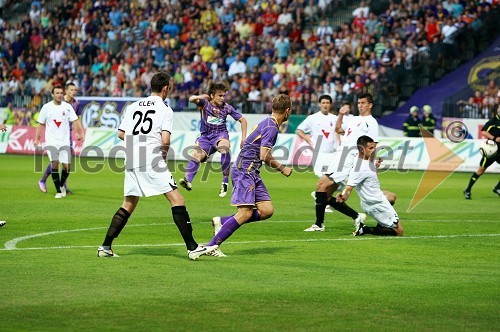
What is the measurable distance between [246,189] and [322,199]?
3.87 meters

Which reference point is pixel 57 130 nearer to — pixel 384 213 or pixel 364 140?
pixel 364 140

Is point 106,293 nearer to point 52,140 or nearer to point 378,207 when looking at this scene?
point 378,207

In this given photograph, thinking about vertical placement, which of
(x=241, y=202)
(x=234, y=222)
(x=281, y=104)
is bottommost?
(x=234, y=222)

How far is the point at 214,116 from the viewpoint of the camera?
19.0 metres

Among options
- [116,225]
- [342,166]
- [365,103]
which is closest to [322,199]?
[342,166]

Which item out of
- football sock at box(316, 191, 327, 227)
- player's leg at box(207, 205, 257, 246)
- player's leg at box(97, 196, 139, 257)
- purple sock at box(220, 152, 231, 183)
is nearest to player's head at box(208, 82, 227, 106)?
purple sock at box(220, 152, 231, 183)

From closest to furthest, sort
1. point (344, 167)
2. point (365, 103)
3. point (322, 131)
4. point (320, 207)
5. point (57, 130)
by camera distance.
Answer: point (344, 167), point (320, 207), point (365, 103), point (322, 131), point (57, 130)

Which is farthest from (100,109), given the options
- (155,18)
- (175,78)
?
(155,18)

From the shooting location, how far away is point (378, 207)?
49.7 feet

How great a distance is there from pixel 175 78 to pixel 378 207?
26.4 m

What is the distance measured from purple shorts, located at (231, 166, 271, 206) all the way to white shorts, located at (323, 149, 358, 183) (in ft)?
10.9

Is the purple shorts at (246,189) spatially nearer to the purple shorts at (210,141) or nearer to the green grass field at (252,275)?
the green grass field at (252,275)

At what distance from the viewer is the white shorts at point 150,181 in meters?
12.2

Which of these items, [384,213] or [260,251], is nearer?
[260,251]
